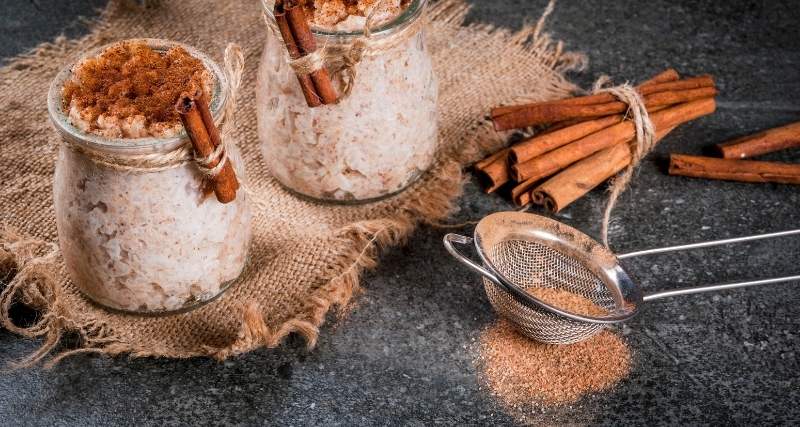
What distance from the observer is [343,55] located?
1.29 m

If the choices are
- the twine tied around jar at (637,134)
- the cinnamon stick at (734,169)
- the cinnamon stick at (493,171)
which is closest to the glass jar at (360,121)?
the cinnamon stick at (493,171)

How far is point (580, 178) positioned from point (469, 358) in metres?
0.39

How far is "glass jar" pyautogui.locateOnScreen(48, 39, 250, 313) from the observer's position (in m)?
1.16

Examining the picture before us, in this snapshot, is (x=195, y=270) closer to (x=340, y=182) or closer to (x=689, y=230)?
(x=340, y=182)

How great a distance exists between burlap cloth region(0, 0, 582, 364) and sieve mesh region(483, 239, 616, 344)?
0.17 metres

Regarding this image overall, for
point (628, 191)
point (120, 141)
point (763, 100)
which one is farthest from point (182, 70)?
point (763, 100)

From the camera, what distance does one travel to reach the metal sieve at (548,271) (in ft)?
4.15

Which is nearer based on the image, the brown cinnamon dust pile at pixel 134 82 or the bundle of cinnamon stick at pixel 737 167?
the brown cinnamon dust pile at pixel 134 82

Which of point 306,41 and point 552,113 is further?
point 552,113

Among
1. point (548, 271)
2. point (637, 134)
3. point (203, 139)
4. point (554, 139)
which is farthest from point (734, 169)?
point (203, 139)

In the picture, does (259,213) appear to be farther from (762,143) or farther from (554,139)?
(762,143)

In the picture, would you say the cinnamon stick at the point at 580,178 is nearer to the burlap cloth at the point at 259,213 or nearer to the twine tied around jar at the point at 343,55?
the burlap cloth at the point at 259,213

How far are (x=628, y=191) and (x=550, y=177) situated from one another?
5.3 inches

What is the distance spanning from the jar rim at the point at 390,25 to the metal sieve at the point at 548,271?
29cm
